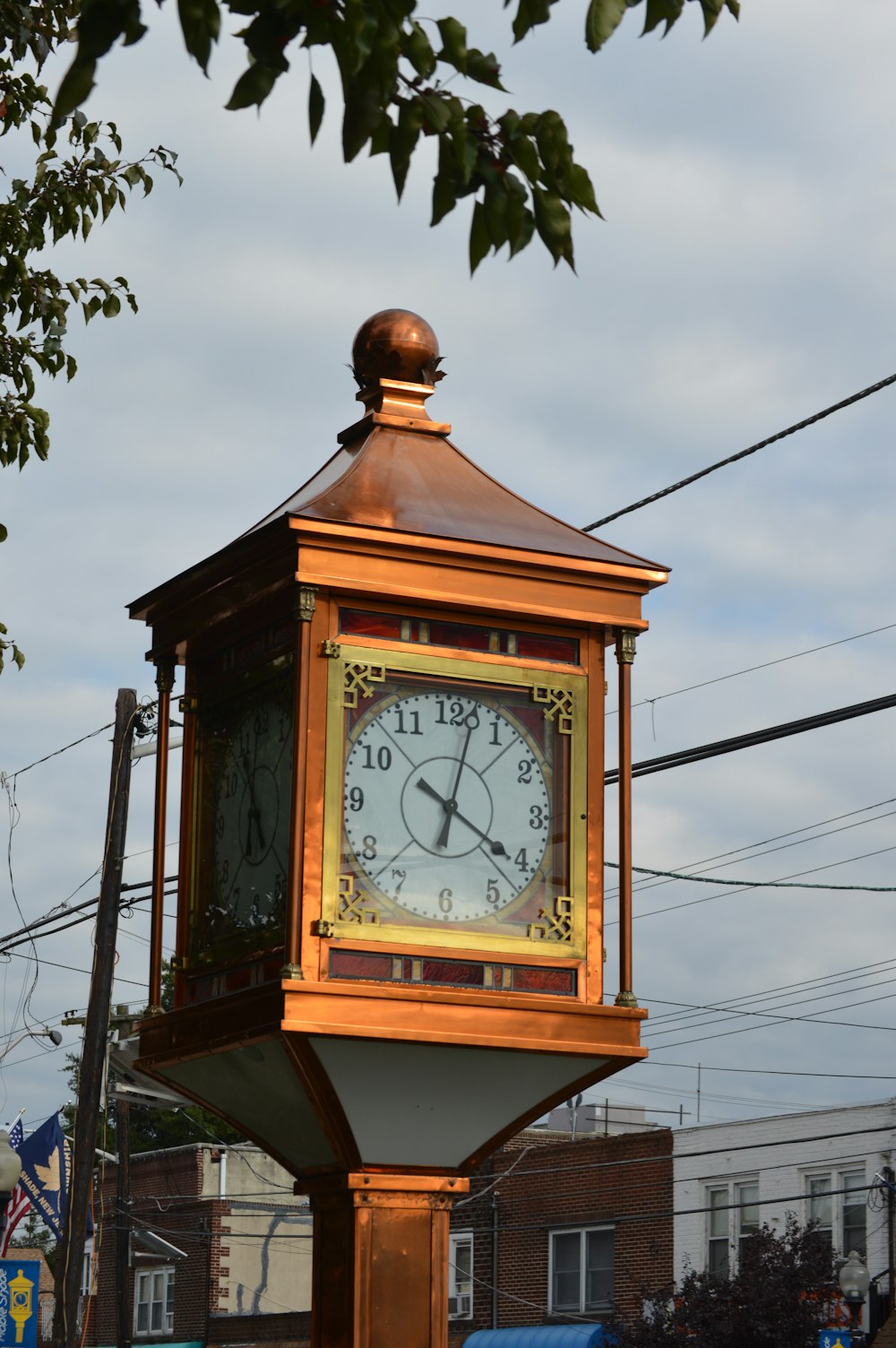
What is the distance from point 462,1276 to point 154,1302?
377 inches

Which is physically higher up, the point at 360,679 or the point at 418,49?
the point at 418,49

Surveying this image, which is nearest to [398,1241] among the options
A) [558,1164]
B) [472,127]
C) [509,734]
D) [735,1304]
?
[509,734]

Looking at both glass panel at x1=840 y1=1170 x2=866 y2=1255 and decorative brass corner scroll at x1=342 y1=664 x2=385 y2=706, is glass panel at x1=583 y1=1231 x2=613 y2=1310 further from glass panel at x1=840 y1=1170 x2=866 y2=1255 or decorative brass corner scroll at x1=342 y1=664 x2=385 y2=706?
decorative brass corner scroll at x1=342 y1=664 x2=385 y2=706

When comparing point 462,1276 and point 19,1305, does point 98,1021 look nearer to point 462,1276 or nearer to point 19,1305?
point 19,1305

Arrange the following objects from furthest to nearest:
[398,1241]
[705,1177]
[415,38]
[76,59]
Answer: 1. [705,1177]
2. [398,1241]
3. [415,38]
4. [76,59]

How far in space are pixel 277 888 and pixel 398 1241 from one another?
697 mm

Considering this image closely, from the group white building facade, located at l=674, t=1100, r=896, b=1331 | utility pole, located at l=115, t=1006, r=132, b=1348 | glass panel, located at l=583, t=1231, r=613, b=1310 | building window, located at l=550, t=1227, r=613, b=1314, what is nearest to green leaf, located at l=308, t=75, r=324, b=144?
white building facade, located at l=674, t=1100, r=896, b=1331

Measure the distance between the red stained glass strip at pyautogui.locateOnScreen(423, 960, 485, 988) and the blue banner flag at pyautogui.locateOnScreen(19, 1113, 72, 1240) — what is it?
74.8 feet

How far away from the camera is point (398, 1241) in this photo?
396cm

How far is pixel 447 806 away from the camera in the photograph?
13.4ft

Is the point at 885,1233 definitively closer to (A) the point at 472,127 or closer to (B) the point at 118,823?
(B) the point at 118,823

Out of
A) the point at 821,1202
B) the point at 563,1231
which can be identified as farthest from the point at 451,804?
the point at 563,1231

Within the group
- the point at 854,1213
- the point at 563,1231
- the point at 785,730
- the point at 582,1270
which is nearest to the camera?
the point at 785,730

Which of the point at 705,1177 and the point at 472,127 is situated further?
the point at 705,1177
